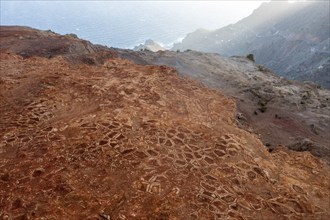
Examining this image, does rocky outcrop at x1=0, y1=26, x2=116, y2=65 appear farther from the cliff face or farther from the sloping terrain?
the cliff face

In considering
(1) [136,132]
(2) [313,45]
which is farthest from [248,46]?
(1) [136,132]

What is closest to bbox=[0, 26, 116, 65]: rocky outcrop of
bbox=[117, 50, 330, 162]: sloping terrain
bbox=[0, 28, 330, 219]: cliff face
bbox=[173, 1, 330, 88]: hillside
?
bbox=[117, 50, 330, 162]: sloping terrain

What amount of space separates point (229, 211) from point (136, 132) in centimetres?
481

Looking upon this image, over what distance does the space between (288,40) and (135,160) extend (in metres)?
128

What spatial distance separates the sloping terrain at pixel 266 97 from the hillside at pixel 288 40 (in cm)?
5610

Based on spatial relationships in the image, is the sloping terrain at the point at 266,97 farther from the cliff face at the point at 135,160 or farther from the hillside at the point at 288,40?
the hillside at the point at 288,40

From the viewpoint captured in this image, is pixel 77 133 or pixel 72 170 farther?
pixel 77 133

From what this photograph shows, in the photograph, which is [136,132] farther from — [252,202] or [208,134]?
[252,202]

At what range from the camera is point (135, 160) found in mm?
13000

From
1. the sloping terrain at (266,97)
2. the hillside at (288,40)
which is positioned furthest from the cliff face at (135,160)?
the hillside at (288,40)

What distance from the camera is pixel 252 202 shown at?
1204 centimetres

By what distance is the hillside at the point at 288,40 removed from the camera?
333ft

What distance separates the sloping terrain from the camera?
67.7 feet

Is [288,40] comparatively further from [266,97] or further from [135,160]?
[135,160]
